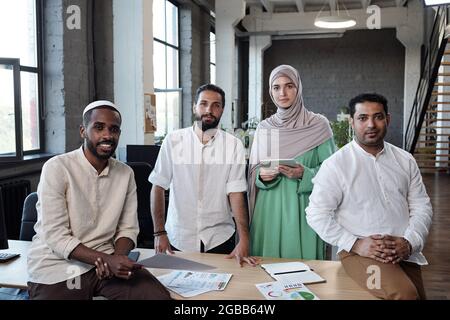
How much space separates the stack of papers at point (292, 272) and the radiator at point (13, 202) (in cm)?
265

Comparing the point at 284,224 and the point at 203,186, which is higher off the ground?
the point at 203,186

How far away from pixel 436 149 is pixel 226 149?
913cm

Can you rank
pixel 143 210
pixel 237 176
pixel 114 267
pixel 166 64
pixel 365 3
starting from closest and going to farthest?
1. pixel 114 267
2. pixel 237 176
3. pixel 143 210
4. pixel 166 64
5. pixel 365 3

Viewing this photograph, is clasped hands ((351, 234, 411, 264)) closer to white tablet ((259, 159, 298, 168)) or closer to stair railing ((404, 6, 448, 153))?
white tablet ((259, 159, 298, 168))

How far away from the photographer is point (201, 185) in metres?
2.24

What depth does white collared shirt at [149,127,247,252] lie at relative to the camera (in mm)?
2236

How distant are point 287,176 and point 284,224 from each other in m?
0.27

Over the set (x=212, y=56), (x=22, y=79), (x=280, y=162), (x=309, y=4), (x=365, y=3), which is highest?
(x=309, y=4)

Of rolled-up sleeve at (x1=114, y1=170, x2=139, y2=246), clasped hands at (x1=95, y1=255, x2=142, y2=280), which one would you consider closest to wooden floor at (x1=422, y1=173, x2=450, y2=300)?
rolled-up sleeve at (x1=114, y1=170, x2=139, y2=246)

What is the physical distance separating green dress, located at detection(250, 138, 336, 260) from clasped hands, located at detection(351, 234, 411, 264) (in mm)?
525

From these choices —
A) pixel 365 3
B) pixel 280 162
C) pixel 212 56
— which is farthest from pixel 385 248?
pixel 365 3

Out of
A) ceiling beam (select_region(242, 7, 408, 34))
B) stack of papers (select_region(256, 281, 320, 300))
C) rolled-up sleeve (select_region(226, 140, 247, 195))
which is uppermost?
ceiling beam (select_region(242, 7, 408, 34))

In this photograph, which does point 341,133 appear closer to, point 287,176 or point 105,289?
point 287,176

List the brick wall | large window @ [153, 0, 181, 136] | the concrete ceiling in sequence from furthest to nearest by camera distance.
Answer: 1. the brick wall
2. the concrete ceiling
3. large window @ [153, 0, 181, 136]
